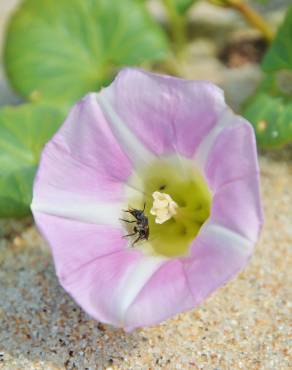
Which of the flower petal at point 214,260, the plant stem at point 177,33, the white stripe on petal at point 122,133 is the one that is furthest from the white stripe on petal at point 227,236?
the plant stem at point 177,33

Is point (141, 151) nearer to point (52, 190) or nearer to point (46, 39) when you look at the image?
point (52, 190)

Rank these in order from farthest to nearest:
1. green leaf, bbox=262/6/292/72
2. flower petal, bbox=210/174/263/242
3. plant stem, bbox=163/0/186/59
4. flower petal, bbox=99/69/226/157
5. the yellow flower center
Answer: plant stem, bbox=163/0/186/59
green leaf, bbox=262/6/292/72
the yellow flower center
flower petal, bbox=99/69/226/157
flower petal, bbox=210/174/263/242

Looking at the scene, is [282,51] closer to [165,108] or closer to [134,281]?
[165,108]

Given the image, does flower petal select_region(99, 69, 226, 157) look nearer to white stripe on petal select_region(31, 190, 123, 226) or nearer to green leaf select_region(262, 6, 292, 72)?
white stripe on petal select_region(31, 190, 123, 226)

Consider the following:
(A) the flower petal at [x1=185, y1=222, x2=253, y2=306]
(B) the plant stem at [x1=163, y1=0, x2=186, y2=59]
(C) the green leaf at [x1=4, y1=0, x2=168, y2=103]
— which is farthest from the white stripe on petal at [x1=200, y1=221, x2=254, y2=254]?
(B) the plant stem at [x1=163, y1=0, x2=186, y2=59]

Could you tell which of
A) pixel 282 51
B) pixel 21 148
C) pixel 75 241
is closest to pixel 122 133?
pixel 75 241

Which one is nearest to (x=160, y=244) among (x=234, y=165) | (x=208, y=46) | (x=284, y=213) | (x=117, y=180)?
(x=117, y=180)
